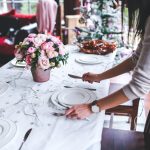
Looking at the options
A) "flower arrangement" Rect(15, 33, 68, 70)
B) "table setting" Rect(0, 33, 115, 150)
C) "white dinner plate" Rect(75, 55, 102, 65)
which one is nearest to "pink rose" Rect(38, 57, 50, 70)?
"flower arrangement" Rect(15, 33, 68, 70)

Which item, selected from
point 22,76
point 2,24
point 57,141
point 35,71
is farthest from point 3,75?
point 2,24

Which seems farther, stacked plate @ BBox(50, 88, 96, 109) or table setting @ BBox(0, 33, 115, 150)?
stacked plate @ BBox(50, 88, 96, 109)

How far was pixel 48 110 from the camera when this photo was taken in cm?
109

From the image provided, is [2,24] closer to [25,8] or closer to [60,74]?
[25,8]

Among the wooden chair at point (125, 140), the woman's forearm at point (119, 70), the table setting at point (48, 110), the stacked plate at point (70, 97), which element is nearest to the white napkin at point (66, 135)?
the table setting at point (48, 110)

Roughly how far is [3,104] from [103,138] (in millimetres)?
546

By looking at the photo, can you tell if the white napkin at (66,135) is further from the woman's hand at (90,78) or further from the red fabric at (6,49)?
the red fabric at (6,49)

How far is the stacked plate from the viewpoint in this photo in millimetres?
1131

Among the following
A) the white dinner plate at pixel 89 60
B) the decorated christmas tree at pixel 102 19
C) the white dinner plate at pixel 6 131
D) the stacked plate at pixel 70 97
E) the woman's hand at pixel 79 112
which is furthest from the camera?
the decorated christmas tree at pixel 102 19

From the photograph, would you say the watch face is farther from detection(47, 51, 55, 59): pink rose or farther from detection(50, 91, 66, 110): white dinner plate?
detection(47, 51, 55, 59): pink rose

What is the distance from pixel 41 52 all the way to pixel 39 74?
14 centimetres

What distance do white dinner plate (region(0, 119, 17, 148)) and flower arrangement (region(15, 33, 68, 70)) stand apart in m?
0.40

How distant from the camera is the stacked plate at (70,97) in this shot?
113cm

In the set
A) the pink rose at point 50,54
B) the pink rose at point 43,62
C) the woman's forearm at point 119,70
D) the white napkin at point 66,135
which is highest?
the pink rose at point 50,54
